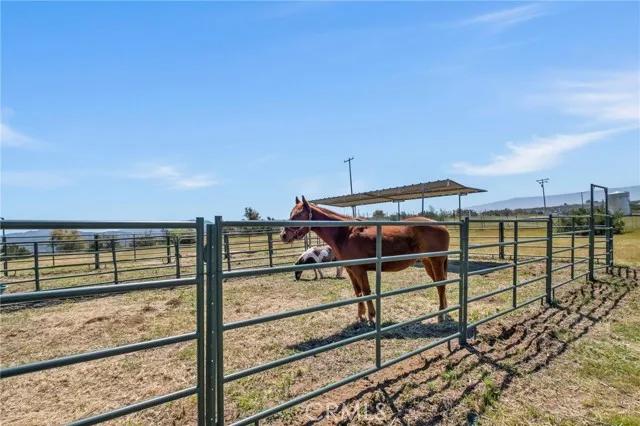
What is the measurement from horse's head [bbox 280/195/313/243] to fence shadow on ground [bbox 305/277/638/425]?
73.9 inches

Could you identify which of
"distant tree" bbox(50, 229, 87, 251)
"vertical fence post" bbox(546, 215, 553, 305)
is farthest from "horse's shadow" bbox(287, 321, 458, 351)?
"distant tree" bbox(50, 229, 87, 251)

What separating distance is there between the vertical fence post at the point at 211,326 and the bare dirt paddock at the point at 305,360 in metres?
0.56

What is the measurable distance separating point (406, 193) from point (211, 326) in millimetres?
13161

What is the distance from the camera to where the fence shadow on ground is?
266cm

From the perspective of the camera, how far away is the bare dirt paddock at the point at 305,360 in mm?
2682

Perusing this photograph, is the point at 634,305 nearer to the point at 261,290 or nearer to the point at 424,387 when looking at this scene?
the point at 424,387

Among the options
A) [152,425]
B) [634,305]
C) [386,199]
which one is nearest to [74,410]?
[152,425]

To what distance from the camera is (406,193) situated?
1454 centimetres

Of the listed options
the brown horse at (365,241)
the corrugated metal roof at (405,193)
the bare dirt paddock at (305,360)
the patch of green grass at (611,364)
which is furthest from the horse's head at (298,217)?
the corrugated metal roof at (405,193)

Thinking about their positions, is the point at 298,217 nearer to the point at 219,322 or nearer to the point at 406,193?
the point at 219,322

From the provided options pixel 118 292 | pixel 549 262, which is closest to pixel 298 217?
pixel 118 292

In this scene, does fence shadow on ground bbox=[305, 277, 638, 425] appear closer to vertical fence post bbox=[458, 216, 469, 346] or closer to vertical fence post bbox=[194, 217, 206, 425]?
vertical fence post bbox=[458, 216, 469, 346]

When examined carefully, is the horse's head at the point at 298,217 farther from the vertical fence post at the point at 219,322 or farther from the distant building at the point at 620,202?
the distant building at the point at 620,202

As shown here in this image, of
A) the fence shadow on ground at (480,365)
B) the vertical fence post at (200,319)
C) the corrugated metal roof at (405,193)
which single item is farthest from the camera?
the corrugated metal roof at (405,193)
